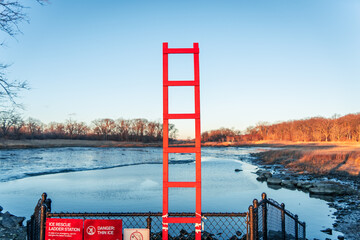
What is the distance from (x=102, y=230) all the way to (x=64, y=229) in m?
0.50

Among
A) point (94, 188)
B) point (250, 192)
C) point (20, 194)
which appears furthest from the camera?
point (94, 188)

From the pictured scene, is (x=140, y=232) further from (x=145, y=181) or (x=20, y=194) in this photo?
(x=145, y=181)

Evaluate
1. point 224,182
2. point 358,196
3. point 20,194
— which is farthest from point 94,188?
point 358,196

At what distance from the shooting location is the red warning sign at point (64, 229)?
392 centimetres

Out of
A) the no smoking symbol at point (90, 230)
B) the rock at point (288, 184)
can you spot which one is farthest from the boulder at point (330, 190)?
the no smoking symbol at point (90, 230)

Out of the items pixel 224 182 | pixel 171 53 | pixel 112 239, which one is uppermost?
pixel 171 53

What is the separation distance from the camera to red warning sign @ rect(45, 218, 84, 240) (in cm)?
392

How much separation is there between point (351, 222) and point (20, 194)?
1540cm

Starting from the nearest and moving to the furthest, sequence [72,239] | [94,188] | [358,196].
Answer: [72,239] → [358,196] → [94,188]

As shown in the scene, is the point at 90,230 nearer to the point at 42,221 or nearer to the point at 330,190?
the point at 42,221

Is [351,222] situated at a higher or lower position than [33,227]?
lower

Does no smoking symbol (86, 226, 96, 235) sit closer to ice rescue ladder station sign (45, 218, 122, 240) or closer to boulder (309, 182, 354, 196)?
ice rescue ladder station sign (45, 218, 122, 240)

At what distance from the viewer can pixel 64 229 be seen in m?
3.95

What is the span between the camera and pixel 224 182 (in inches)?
829
